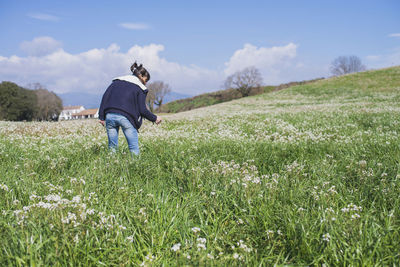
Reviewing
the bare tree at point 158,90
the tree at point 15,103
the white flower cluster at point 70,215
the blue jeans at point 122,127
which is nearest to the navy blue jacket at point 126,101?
the blue jeans at point 122,127

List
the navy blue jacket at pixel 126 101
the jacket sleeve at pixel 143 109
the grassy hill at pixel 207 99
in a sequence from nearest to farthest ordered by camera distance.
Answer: the navy blue jacket at pixel 126 101, the jacket sleeve at pixel 143 109, the grassy hill at pixel 207 99

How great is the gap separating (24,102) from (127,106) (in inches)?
3716

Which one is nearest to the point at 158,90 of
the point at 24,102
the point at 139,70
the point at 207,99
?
the point at 207,99

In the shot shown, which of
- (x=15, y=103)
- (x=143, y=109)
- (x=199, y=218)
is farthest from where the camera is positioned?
(x=15, y=103)

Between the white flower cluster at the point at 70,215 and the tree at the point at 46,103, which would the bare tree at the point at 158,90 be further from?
the white flower cluster at the point at 70,215

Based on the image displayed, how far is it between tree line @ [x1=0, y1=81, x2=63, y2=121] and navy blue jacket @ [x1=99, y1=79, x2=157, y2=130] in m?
79.1

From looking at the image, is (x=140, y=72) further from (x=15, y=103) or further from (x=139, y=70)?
(x=15, y=103)

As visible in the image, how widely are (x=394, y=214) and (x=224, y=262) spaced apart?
101 inches

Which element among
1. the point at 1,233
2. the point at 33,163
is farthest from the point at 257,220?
the point at 33,163

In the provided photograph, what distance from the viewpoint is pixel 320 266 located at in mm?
2836

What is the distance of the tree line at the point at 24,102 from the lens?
265 feet

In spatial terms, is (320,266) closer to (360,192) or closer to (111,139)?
(360,192)

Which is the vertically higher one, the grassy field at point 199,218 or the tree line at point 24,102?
the tree line at point 24,102

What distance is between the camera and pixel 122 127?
7.41m
